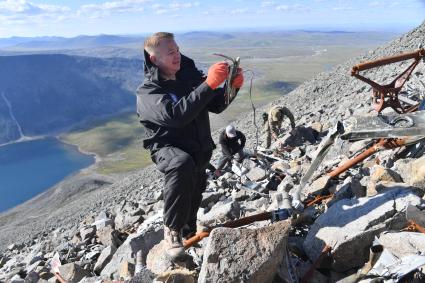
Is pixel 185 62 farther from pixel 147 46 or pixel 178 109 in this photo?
pixel 178 109

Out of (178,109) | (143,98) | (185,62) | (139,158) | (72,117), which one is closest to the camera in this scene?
(178,109)

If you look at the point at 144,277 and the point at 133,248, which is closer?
the point at 144,277

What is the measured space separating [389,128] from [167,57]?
264cm

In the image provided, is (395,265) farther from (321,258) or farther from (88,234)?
(88,234)

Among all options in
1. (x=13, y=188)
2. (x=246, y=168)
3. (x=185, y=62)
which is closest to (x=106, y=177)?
(x=13, y=188)

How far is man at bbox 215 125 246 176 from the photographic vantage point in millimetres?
12594

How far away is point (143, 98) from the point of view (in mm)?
4965

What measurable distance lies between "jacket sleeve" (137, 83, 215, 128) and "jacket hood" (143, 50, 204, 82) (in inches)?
5.8

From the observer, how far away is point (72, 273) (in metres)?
7.29

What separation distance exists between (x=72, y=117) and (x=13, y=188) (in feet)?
283

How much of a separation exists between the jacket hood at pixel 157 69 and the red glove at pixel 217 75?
0.75 m

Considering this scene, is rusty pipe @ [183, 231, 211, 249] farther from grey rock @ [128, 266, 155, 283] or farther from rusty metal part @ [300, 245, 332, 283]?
rusty metal part @ [300, 245, 332, 283]

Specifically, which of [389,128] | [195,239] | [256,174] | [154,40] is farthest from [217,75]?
[256,174]

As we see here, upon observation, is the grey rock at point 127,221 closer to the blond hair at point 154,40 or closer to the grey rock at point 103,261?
the grey rock at point 103,261
